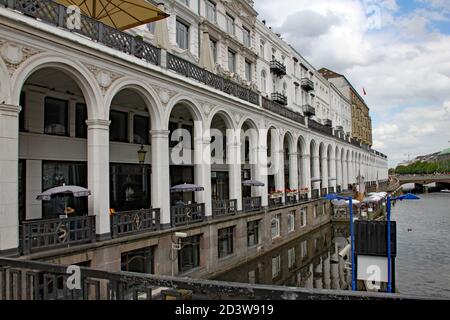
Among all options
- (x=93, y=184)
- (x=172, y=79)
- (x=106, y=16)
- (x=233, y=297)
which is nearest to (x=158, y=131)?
(x=172, y=79)

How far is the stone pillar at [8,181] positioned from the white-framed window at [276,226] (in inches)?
673

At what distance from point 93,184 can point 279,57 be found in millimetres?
27582

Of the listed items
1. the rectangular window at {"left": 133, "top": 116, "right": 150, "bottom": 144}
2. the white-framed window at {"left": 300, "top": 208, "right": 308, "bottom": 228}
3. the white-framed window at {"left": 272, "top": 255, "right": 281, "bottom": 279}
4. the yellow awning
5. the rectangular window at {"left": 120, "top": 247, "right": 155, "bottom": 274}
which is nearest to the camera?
the rectangular window at {"left": 120, "top": 247, "right": 155, "bottom": 274}

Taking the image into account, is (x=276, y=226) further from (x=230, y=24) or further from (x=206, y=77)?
(x=230, y=24)

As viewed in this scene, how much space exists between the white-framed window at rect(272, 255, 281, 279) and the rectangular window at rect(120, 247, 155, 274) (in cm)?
713

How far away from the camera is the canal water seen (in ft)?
56.6

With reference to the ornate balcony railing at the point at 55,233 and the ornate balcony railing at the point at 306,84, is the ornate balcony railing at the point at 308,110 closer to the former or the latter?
the ornate balcony railing at the point at 306,84

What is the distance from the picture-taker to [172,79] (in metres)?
15.0

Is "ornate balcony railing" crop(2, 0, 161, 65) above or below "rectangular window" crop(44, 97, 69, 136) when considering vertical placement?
above

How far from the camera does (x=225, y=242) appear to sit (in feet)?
60.6

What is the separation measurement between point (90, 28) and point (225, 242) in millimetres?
11591

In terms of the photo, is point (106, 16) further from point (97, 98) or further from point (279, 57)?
point (279, 57)

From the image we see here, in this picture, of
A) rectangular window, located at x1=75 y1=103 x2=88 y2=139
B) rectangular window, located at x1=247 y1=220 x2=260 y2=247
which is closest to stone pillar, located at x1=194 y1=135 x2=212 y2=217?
rectangular window, located at x1=247 y1=220 x2=260 y2=247

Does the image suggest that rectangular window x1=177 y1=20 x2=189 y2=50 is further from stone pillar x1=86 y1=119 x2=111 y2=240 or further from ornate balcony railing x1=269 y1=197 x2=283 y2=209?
ornate balcony railing x1=269 y1=197 x2=283 y2=209
